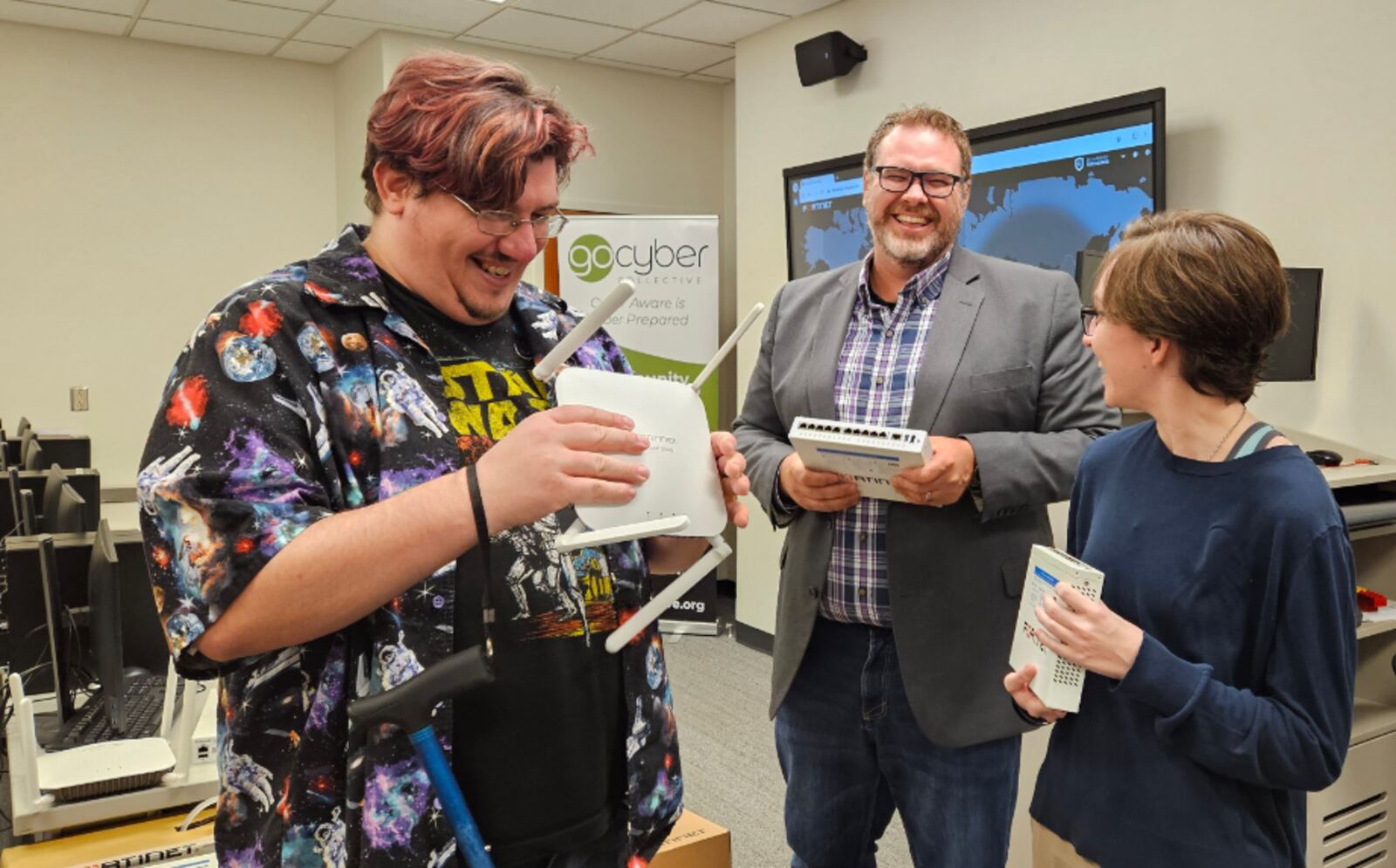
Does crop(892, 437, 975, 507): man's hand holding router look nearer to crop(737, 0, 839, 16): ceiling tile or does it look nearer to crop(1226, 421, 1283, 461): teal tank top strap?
crop(1226, 421, 1283, 461): teal tank top strap

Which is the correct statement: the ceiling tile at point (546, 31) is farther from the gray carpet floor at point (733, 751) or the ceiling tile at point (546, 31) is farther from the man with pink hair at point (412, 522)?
the man with pink hair at point (412, 522)

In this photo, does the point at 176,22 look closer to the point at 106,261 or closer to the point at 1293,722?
the point at 106,261

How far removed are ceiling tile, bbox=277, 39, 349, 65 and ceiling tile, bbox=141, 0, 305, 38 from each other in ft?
0.79

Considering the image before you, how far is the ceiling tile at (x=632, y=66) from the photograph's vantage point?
5.67 m

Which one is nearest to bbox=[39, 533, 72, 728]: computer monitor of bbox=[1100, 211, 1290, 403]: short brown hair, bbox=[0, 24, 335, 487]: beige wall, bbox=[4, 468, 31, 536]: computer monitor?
Result: bbox=[4, 468, 31, 536]: computer monitor

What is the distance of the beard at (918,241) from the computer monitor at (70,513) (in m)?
1.83

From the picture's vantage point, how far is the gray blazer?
167cm

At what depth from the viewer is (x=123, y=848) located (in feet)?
5.29

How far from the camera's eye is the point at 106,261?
5.39 metres

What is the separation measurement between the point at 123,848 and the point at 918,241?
1.58 m

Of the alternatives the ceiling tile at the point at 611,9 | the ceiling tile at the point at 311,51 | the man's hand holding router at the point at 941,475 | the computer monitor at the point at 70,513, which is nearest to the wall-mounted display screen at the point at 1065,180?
the ceiling tile at the point at 611,9

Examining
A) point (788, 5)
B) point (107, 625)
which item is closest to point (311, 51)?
point (788, 5)

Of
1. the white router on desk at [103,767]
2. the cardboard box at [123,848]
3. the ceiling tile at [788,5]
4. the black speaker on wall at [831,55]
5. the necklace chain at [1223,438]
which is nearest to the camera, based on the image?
the necklace chain at [1223,438]

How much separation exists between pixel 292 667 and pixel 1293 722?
1.04m
